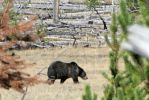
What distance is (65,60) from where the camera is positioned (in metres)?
16.0

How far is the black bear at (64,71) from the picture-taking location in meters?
12.7

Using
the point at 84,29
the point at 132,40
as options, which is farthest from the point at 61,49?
the point at 132,40

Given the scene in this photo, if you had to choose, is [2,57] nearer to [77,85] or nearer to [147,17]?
[147,17]

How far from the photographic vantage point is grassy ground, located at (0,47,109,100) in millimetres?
10383

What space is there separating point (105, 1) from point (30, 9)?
9.06m

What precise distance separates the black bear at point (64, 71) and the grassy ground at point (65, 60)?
17 cm

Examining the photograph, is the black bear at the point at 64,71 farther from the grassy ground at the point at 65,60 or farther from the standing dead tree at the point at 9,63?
the standing dead tree at the point at 9,63

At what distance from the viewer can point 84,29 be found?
72.3 ft

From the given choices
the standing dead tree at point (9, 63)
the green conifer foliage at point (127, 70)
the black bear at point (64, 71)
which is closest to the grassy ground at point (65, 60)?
the black bear at point (64, 71)

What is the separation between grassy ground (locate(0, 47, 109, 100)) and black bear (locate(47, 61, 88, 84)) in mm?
168

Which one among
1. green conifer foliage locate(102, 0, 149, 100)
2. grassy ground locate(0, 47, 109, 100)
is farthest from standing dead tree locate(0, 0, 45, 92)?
grassy ground locate(0, 47, 109, 100)

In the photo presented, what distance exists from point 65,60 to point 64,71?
2.66 m

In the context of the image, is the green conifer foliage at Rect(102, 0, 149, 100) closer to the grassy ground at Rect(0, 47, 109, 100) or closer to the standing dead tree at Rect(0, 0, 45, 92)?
the standing dead tree at Rect(0, 0, 45, 92)

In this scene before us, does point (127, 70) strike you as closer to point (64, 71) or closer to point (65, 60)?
point (64, 71)
